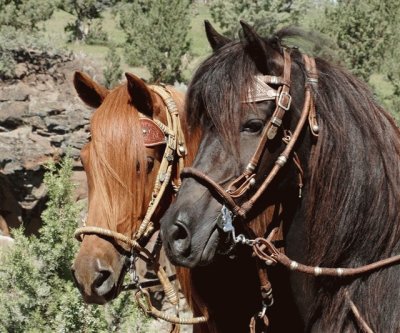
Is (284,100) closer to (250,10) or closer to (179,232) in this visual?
(179,232)

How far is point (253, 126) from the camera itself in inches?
78.1

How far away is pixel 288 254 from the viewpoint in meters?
2.21

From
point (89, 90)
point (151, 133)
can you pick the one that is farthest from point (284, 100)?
point (89, 90)

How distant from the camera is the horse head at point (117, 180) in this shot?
263 cm

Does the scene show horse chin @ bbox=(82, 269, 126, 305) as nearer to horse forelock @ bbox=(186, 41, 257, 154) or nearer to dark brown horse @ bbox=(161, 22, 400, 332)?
dark brown horse @ bbox=(161, 22, 400, 332)

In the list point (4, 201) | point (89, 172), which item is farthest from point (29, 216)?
point (89, 172)

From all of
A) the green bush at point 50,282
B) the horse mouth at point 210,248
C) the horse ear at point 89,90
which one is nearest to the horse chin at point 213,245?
the horse mouth at point 210,248

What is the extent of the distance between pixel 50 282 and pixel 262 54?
105 inches

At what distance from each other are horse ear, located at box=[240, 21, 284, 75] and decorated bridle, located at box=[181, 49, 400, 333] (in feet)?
0.10

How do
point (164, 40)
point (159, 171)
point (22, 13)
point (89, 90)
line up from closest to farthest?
point (159, 171) → point (89, 90) → point (164, 40) → point (22, 13)

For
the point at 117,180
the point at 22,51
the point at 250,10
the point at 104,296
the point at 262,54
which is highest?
the point at 262,54

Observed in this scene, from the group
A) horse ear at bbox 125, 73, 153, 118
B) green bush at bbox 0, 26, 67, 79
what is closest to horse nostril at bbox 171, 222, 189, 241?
horse ear at bbox 125, 73, 153, 118

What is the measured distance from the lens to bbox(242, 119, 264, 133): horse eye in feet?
6.49

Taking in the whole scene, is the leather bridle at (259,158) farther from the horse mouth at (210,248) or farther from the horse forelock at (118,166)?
the horse forelock at (118,166)
